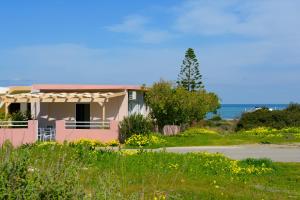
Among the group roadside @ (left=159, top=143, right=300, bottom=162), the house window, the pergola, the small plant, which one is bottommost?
roadside @ (left=159, top=143, right=300, bottom=162)

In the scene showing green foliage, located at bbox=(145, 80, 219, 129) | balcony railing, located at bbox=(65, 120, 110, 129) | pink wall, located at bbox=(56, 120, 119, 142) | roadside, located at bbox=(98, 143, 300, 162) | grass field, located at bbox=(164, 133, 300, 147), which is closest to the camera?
roadside, located at bbox=(98, 143, 300, 162)

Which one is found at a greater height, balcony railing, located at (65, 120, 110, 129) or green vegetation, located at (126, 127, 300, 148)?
balcony railing, located at (65, 120, 110, 129)

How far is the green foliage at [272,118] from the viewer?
37906 millimetres

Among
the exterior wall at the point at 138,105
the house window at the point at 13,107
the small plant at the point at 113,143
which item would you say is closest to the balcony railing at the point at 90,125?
the small plant at the point at 113,143

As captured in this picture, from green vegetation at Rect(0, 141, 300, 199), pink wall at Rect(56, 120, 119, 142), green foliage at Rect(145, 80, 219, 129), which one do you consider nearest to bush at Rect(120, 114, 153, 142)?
pink wall at Rect(56, 120, 119, 142)

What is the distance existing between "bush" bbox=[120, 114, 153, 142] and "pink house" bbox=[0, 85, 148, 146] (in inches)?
14.1

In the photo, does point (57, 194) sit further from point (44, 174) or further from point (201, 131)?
point (201, 131)

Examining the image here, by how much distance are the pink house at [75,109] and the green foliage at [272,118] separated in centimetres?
775

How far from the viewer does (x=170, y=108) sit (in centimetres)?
3325

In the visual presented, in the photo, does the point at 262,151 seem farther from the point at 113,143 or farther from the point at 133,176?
the point at 133,176

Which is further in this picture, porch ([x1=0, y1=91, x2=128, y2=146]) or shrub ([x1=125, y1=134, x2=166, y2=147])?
porch ([x1=0, y1=91, x2=128, y2=146])

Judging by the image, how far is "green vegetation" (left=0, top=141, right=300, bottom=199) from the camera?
15.5ft

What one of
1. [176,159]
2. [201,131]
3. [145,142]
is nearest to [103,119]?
[145,142]

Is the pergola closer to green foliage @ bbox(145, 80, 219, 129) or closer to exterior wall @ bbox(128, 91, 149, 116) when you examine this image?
exterior wall @ bbox(128, 91, 149, 116)
